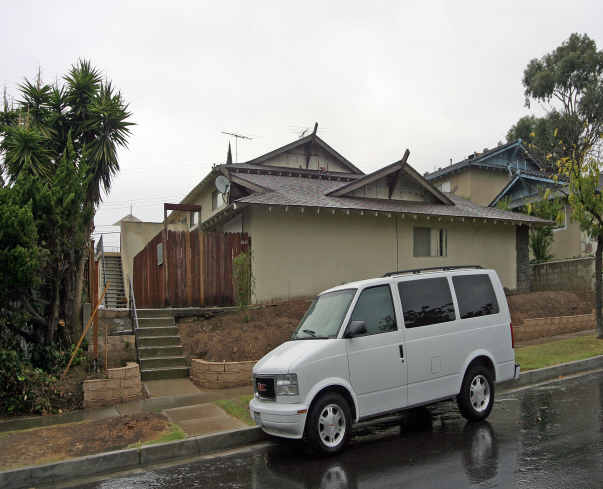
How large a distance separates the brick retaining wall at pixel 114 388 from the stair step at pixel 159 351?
69.4 inches

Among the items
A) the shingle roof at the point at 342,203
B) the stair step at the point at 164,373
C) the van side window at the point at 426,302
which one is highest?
the shingle roof at the point at 342,203

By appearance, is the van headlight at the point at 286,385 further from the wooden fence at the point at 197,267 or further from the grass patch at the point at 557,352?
the wooden fence at the point at 197,267

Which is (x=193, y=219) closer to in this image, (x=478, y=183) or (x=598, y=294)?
(x=598, y=294)

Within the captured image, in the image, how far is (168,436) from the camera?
7.11 m

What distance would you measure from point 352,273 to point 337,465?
10.9 m

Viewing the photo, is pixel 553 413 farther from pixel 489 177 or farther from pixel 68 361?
pixel 489 177

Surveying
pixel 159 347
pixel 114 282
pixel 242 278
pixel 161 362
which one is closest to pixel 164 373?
pixel 161 362

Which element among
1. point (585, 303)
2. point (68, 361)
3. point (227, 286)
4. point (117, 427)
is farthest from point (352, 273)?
point (117, 427)

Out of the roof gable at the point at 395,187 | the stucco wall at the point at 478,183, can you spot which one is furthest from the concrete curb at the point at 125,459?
the stucco wall at the point at 478,183

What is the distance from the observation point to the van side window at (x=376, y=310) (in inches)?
271

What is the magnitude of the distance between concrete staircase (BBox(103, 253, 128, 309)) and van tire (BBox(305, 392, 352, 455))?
50.7 feet

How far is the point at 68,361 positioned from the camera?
9.93m

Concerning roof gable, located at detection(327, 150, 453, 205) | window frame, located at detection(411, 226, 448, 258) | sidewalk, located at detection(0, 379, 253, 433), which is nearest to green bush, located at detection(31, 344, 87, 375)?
sidewalk, located at detection(0, 379, 253, 433)

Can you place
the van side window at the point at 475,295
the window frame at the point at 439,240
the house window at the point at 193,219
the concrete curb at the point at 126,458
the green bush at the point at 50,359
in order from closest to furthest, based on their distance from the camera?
1. the concrete curb at the point at 126,458
2. the van side window at the point at 475,295
3. the green bush at the point at 50,359
4. the window frame at the point at 439,240
5. the house window at the point at 193,219
